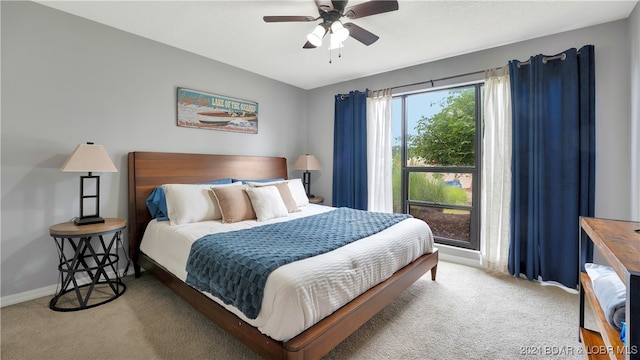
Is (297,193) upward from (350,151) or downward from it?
downward

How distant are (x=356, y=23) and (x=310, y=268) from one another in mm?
2285

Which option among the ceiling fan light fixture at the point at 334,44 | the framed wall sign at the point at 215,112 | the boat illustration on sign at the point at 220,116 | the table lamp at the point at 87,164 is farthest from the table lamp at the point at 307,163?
the table lamp at the point at 87,164

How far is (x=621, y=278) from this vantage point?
92 cm

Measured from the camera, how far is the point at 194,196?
274 centimetres

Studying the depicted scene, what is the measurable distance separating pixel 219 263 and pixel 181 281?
66cm

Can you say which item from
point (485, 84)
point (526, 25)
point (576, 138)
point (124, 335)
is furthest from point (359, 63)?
point (124, 335)

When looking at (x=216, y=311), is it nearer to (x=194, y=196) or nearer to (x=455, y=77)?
(x=194, y=196)

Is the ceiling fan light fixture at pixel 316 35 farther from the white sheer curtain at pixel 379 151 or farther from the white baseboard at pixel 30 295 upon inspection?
the white baseboard at pixel 30 295

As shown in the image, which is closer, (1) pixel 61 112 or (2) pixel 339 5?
(2) pixel 339 5

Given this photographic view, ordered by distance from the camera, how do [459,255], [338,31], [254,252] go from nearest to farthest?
[254,252] < [338,31] < [459,255]

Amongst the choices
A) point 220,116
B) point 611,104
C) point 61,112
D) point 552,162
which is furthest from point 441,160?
point 61,112

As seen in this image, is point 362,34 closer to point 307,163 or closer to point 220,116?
point 220,116

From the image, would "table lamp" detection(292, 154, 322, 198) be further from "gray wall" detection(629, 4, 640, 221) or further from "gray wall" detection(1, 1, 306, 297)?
"gray wall" detection(629, 4, 640, 221)

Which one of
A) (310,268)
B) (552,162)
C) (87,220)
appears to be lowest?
(310,268)
